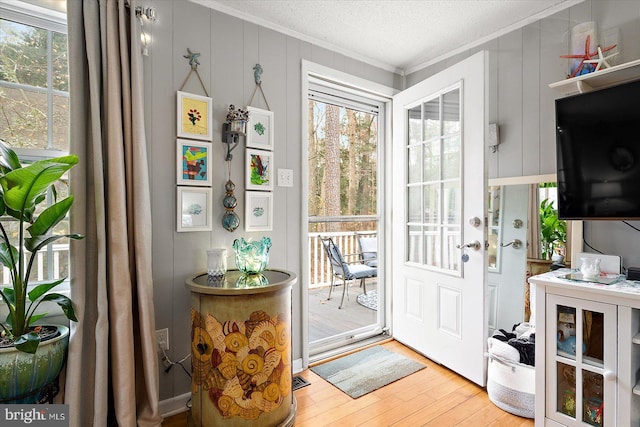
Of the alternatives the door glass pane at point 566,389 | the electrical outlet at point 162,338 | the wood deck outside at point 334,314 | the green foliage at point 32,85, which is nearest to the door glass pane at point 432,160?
the door glass pane at point 566,389

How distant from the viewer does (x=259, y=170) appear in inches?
88.7

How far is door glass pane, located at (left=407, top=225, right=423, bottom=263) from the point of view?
106 inches

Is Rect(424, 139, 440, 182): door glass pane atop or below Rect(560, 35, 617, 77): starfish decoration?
below

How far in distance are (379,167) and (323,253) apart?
6.60 ft

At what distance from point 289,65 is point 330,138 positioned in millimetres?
1645

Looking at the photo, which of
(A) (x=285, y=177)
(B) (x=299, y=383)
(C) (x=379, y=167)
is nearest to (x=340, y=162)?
(C) (x=379, y=167)

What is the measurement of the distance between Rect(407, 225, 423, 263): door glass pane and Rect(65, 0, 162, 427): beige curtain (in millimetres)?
1908

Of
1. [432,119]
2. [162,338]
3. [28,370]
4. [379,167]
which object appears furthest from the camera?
[379,167]

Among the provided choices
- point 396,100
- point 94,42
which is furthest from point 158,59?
point 396,100

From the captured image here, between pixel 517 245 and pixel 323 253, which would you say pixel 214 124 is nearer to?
pixel 517 245

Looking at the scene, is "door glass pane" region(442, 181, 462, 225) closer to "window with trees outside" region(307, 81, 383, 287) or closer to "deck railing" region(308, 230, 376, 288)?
"window with trees outside" region(307, 81, 383, 287)

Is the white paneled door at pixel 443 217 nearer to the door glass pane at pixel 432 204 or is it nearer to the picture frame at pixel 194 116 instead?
the door glass pane at pixel 432 204

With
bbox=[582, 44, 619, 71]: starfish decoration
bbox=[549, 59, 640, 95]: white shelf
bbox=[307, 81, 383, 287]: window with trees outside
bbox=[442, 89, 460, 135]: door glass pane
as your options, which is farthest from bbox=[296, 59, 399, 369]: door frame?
bbox=[582, 44, 619, 71]: starfish decoration

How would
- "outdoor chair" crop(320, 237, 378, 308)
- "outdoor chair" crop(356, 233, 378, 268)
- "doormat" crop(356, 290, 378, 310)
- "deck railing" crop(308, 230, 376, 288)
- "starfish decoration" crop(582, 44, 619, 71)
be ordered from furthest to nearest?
1. "deck railing" crop(308, 230, 376, 288)
2. "outdoor chair" crop(356, 233, 378, 268)
3. "doormat" crop(356, 290, 378, 310)
4. "outdoor chair" crop(320, 237, 378, 308)
5. "starfish decoration" crop(582, 44, 619, 71)
